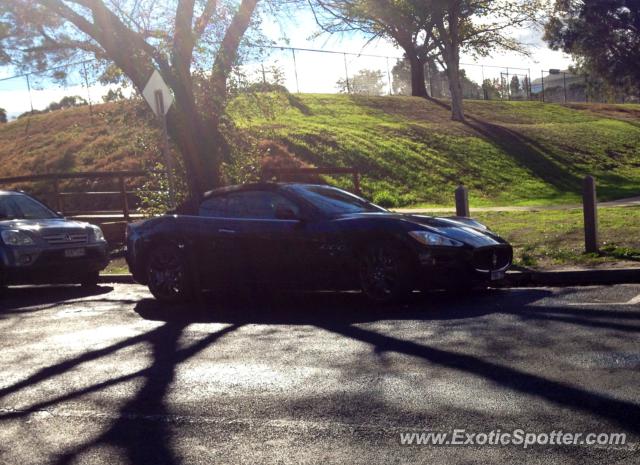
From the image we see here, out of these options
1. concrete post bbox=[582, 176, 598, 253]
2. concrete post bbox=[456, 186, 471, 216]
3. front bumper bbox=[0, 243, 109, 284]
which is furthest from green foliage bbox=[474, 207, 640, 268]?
front bumper bbox=[0, 243, 109, 284]

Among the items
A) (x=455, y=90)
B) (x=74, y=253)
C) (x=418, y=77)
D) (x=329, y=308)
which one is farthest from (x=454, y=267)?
(x=418, y=77)

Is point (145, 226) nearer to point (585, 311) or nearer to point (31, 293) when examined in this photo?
point (31, 293)

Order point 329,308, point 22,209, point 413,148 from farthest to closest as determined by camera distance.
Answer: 1. point 413,148
2. point 22,209
3. point 329,308

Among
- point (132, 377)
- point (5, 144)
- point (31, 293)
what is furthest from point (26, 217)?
point (5, 144)

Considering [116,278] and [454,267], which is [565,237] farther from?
[116,278]

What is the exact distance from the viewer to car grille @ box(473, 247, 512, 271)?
9.21 m

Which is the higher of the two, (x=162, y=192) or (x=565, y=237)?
(x=162, y=192)

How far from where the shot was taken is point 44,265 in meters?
12.5

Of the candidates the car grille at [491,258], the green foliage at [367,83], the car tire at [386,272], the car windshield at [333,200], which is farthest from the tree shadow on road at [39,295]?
the green foliage at [367,83]

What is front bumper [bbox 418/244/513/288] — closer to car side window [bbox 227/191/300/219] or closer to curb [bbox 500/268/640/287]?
curb [bbox 500/268/640/287]

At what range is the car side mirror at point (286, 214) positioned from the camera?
982 centimetres

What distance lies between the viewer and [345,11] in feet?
59.0

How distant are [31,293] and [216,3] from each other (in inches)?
244

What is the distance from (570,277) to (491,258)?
4.85 ft
